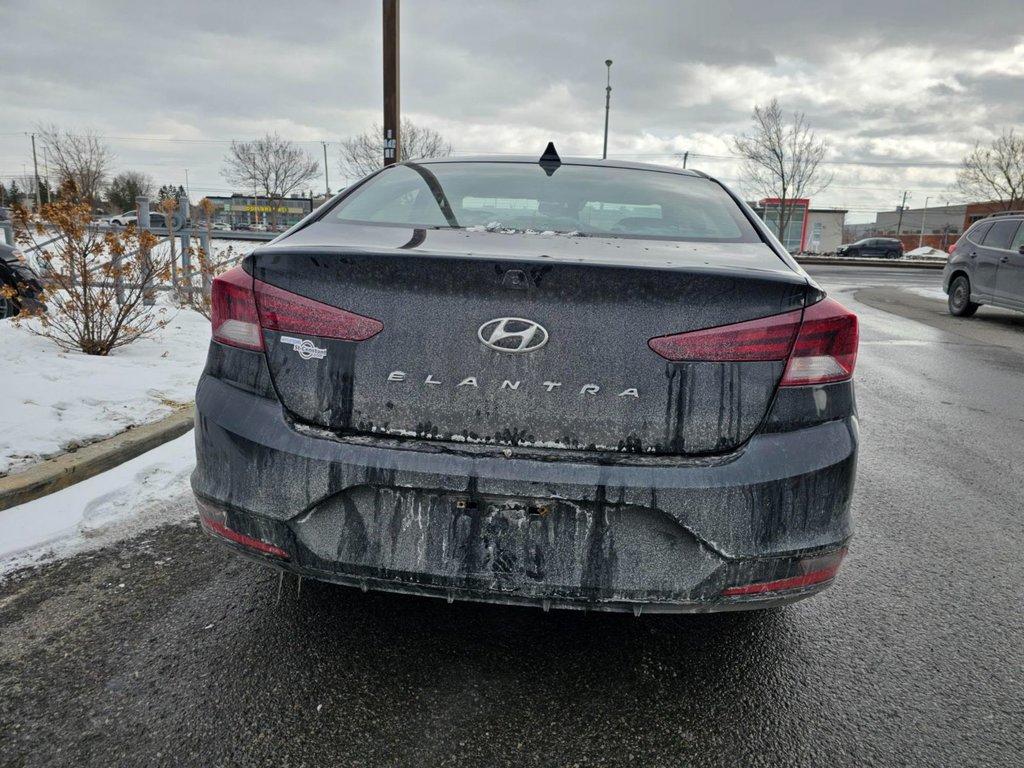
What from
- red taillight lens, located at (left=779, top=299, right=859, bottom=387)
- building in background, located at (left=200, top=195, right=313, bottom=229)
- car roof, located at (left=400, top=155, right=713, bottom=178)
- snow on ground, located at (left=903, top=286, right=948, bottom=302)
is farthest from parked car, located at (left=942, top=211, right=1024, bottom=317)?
building in background, located at (left=200, top=195, right=313, bottom=229)

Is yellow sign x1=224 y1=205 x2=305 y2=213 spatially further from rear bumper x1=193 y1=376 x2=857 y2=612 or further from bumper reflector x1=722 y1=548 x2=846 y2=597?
bumper reflector x1=722 y1=548 x2=846 y2=597

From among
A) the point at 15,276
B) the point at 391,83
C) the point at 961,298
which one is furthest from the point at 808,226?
the point at 15,276

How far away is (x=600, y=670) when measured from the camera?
82.8 inches

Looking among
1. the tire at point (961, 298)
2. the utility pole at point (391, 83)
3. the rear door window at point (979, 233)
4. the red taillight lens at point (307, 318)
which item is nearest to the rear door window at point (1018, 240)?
the rear door window at point (979, 233)

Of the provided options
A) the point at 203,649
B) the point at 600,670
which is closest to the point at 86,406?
the point at 203,649

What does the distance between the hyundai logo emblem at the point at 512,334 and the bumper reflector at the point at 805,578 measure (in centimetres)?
78

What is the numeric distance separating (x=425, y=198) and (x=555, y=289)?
1106mm

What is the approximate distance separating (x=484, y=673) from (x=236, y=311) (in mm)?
1251

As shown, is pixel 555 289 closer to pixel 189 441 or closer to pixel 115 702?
pixel 115 702

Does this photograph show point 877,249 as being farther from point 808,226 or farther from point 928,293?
point 928,293

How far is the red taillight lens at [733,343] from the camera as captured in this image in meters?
1.71

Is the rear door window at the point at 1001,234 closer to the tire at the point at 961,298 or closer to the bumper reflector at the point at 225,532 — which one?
the tire at the point at 961,298

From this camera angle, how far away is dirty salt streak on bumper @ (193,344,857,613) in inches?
66.3

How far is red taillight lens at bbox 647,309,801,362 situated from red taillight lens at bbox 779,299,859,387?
45mm
